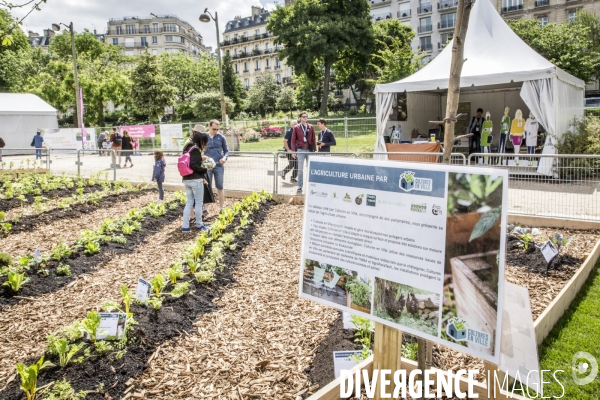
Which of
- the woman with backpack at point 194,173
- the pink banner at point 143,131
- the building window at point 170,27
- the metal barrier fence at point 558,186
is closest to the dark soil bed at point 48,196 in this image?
the woman with backpack at point 194,173

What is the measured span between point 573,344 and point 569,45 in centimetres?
4271

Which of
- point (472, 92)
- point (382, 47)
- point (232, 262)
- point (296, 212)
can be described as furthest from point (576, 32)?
point (232, 262)

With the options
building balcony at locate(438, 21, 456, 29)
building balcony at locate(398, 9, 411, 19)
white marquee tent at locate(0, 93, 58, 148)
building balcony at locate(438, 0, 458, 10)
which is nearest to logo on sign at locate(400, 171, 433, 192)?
white marquee tent at locate(0, 93, 58, 148)

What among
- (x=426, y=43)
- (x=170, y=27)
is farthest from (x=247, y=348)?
(x=170, y=27)

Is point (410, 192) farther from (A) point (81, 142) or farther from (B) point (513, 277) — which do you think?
(A) point (81, 142)

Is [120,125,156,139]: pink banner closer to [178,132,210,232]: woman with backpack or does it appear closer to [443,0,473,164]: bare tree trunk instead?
[178,132,210,232]: woman with backpack

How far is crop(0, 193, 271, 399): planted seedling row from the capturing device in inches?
121

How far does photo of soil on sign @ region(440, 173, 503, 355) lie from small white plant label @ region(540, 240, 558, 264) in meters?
3.85

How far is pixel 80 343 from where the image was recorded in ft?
11.4

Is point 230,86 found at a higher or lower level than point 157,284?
higher

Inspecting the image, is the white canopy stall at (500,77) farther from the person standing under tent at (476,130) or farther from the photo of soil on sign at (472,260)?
the photo of soil on sign at (472,260)

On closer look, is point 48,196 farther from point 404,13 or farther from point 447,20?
point 404,13

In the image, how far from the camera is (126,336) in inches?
143

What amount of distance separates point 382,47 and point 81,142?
1172 inches
